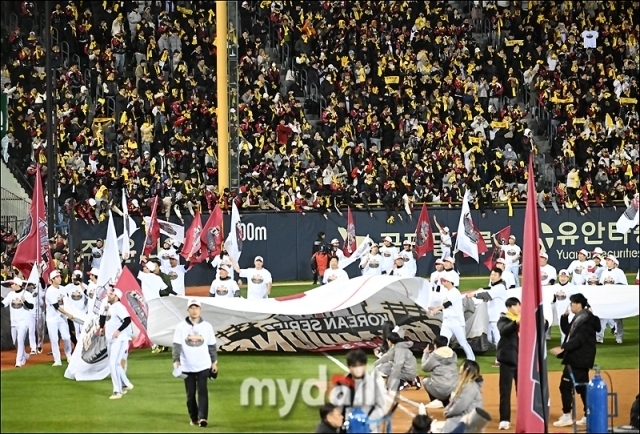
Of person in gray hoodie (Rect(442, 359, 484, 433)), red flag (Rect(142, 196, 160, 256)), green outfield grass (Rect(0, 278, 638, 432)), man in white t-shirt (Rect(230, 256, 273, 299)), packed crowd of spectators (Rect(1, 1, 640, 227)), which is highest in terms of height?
packed crowd of spectators (Rect(1, 1, 640, 227))

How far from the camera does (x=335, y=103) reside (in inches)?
1654

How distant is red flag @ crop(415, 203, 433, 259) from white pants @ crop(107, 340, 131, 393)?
16939mm

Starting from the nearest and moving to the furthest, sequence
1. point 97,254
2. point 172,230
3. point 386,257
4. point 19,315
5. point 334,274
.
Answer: point 19,315
point 334,274
point 386,257
point 97,254
point 172,230

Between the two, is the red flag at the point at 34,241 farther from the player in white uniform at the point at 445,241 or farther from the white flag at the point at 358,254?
the player in white uniform at the point at 445,241

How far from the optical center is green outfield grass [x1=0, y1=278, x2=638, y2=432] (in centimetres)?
1750

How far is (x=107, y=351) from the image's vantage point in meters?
21.0

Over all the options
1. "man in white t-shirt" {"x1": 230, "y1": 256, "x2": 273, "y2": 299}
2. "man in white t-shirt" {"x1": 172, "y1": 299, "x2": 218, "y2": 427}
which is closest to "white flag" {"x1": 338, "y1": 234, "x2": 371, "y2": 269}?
"man in white t-shirt" {"x1": 230, "y1": 256, "x2": 273, "y2": 299}

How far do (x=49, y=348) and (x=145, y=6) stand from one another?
20604 mm

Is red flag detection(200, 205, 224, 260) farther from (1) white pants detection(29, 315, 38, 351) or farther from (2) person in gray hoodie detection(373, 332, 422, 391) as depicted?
(2) person in gray hoodie detection(373, 332, 422, 391)

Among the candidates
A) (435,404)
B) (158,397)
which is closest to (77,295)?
(158,397)

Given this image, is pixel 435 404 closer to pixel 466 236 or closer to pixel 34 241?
pixel 34 241

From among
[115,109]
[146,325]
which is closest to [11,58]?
[115,109]

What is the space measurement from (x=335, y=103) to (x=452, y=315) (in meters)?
21.7

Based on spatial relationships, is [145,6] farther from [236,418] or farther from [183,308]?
[236,418]
